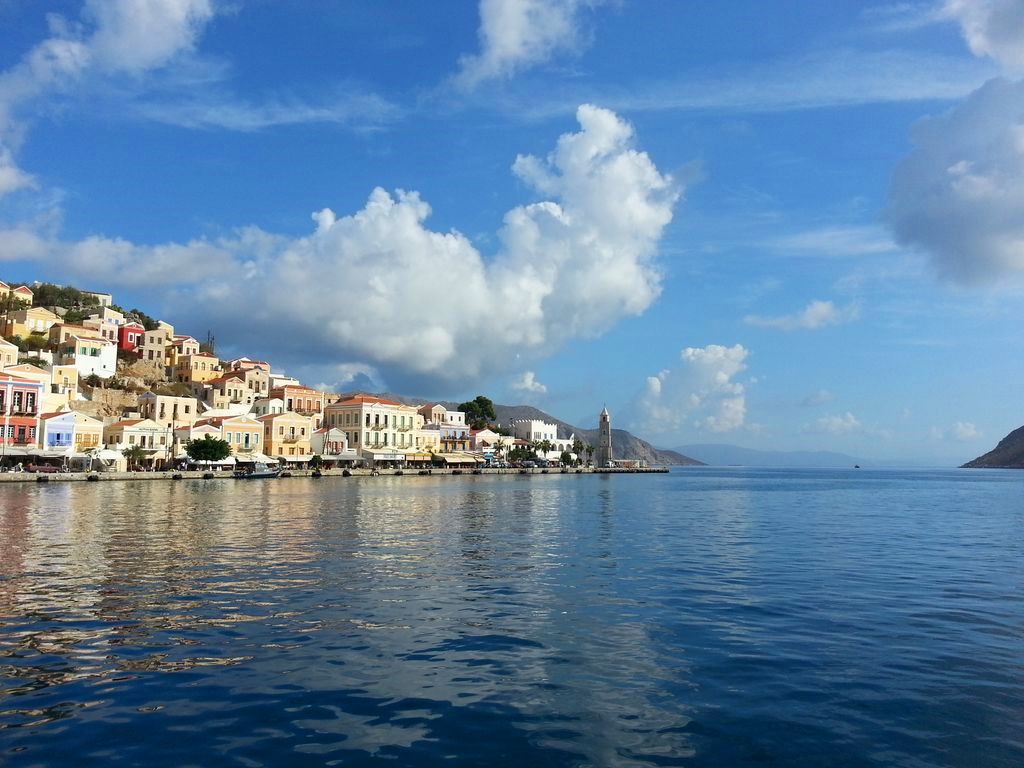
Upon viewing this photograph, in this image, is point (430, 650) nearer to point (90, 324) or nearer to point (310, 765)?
point (310, 765)

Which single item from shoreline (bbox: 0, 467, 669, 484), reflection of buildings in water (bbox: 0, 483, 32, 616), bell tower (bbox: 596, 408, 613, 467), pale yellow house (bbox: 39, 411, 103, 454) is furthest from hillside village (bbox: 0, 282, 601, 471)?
bell tower (bbox: 596, 408, 613, 467)

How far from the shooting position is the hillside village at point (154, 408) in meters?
74.4

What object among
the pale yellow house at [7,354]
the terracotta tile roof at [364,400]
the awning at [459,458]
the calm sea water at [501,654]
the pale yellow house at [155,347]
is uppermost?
the pale yellow house at [155,347]

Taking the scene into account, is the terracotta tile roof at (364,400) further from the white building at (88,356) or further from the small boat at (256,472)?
the white building at (88,356)

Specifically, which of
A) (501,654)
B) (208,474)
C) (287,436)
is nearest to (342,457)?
(287,436)

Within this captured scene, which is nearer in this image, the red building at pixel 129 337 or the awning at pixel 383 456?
the awning at pixel 383 456

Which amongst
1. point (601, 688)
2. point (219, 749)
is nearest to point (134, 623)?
point (219, 749)

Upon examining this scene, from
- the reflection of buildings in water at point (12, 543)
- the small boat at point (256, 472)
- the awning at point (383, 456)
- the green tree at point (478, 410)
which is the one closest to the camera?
the reflection of buildings in water at point (12, 543)

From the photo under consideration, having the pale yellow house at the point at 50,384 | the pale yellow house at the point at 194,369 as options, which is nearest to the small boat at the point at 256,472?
the pale yellow house at the point at 50,384

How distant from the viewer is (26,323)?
97688mm

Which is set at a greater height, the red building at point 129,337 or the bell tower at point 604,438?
the red building at point 129,337

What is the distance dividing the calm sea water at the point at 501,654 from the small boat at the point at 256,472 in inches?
2272

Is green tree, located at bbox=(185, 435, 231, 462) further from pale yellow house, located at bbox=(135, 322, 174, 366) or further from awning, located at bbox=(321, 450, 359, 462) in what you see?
pale yellow house, located at bbox=(135, 322, 174, 366)

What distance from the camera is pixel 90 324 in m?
104
